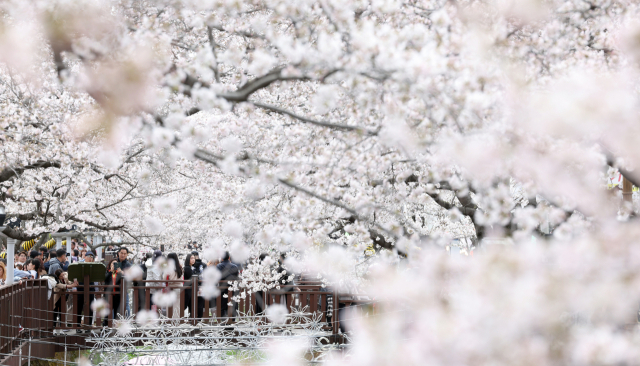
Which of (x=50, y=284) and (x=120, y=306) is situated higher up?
(x=50, y=284)

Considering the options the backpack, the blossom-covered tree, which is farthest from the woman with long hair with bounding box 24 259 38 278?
the blossom-covered tree

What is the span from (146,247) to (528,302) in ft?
50.2

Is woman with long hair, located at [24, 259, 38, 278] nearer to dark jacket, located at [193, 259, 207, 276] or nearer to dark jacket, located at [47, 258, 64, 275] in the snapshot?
dark jacket, located at [47, 258, 64, 275]

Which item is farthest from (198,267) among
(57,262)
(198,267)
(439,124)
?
(439,124)

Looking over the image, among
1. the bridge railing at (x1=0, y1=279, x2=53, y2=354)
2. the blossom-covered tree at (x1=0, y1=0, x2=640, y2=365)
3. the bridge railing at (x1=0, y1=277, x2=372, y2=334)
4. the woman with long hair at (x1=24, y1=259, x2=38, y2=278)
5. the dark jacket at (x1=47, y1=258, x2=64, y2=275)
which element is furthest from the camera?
the dark jacket at (x1=47, y1=258, x2=64, y2=275)

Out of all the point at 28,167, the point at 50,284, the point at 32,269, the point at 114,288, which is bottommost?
the point at 114,288

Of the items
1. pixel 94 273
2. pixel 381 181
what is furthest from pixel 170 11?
pixel 94 273

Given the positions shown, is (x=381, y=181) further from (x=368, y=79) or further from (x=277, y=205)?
(x=368, y=79)

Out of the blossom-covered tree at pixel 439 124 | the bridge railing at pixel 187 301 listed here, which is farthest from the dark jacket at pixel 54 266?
the blossom-covered tree at pixel 439 124

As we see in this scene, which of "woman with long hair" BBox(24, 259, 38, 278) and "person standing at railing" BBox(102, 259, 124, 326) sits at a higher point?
"woman with long hair" BBox(24, 259, 38, 278)

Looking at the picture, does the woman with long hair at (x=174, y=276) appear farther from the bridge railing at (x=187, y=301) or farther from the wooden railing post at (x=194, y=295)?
the wooden railing post at (x=194, y=295)

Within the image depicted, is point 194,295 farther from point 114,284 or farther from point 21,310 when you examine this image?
point 21,310

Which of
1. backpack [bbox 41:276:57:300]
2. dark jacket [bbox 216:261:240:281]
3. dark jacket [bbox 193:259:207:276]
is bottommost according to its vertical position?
backpack [bbox 41:276:57:300]

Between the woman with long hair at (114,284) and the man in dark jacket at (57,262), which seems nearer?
the woman with long hair at (114,284)
